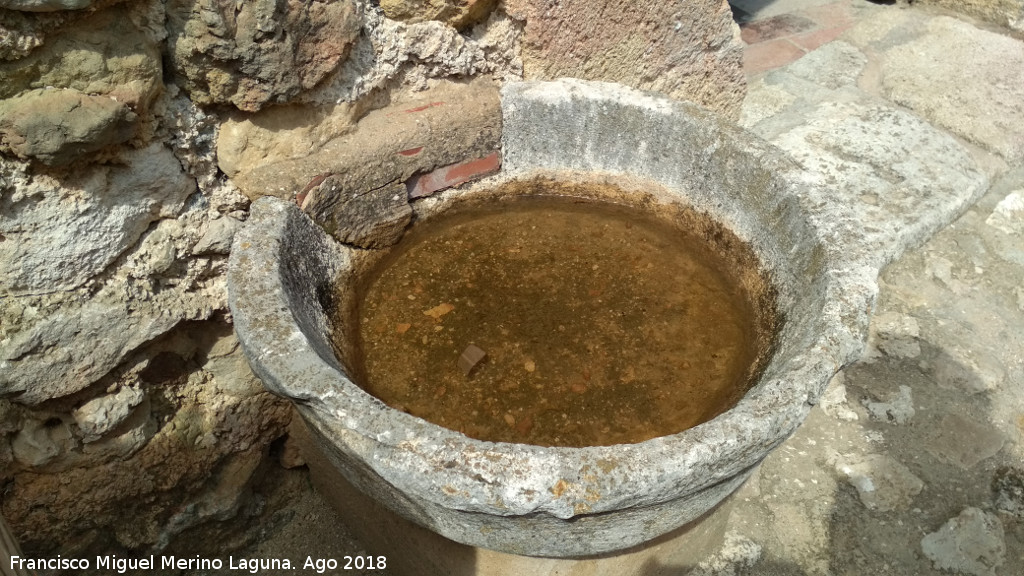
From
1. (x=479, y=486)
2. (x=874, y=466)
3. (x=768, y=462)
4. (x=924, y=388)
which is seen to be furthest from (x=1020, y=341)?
(x=479, y=486)

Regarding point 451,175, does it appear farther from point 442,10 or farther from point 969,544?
point 969,544

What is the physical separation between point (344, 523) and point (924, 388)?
201 cm

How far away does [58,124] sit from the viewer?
141cm

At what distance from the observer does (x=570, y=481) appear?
121 centimetres

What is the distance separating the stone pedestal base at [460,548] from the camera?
68.4 inches

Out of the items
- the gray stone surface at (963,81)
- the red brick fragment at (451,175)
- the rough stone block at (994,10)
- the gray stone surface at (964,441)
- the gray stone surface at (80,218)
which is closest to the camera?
the gray stone surface at (80,218)

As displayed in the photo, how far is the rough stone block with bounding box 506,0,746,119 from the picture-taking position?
7.16ft

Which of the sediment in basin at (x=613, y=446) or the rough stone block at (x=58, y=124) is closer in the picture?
the sediment in basin at (x=613, y=446)

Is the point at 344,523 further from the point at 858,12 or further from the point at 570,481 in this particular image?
the point at 858,12

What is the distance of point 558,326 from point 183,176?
1.00 metres

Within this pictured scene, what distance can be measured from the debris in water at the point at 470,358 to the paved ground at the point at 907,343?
83cm

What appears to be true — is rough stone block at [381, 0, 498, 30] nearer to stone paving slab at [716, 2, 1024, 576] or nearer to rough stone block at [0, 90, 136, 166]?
rough stone block at [0, 90, 136, 166]

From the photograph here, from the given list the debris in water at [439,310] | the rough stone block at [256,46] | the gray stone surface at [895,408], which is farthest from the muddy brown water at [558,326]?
the gray stone surface at [895,408]

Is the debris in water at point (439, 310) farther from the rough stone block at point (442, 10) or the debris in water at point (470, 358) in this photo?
the rough stone block at point (442, 10)
